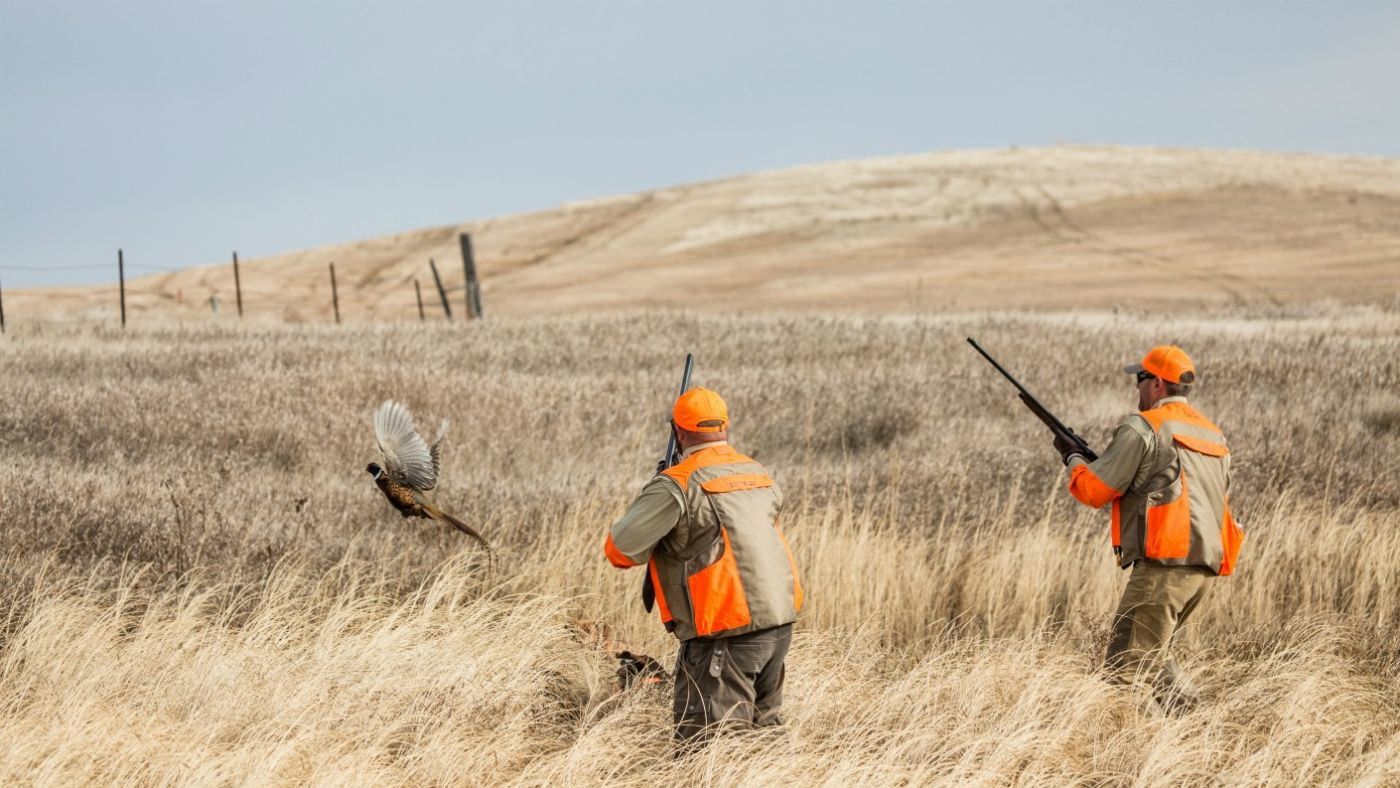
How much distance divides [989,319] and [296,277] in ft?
97.4

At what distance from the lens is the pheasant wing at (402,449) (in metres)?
5.24

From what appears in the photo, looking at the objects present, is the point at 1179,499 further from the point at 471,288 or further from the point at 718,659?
the point at 471,288

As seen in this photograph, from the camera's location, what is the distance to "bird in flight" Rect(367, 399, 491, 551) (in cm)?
525

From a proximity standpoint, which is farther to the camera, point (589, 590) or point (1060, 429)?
point (589, 590)

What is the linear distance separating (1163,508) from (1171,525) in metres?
0.08

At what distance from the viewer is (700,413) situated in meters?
3.87

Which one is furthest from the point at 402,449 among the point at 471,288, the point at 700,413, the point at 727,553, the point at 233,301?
the point at 233,301

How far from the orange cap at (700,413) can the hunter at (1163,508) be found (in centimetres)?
183

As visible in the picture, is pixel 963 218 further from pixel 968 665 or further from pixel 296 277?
pixel 968 665

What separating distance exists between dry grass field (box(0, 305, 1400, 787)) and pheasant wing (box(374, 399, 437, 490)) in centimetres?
70

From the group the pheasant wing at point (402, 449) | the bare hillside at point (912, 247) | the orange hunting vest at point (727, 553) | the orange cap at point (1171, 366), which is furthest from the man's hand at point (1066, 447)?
the bare hillside at point (912, 247)

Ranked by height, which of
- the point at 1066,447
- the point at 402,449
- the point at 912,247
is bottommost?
the point at 1066,447

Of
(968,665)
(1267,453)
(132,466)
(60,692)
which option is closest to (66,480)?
(132,466)

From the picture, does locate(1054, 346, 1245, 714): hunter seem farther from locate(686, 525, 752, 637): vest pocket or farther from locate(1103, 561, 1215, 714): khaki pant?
locate(686, 525, 752, 637): vest pocket
